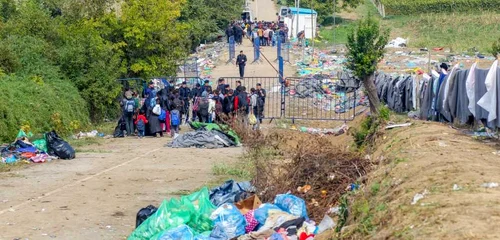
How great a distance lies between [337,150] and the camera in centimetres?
1386

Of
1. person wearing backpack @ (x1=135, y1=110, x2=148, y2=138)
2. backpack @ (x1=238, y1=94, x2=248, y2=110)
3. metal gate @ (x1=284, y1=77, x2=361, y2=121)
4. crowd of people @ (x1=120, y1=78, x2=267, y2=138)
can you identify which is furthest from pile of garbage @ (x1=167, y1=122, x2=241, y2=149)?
metal gate @ (x1=284, y1=77, x2=361, y2=121)

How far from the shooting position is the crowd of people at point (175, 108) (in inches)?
973

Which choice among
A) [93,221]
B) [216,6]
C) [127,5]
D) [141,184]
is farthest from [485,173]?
[216,6]

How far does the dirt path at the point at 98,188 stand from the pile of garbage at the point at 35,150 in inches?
16.3

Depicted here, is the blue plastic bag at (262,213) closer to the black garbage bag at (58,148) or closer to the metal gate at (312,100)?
the black garbage bag at (58,148)

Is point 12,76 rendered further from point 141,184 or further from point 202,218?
point 202,218

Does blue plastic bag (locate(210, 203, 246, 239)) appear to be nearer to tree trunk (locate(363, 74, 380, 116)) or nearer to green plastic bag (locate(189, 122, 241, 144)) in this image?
green plastic bag (locate(189, 122, 241, 144))

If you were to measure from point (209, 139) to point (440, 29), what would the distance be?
1659 inches

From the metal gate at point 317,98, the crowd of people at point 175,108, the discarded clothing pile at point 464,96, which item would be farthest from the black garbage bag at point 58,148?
the metal gate at point 317,98

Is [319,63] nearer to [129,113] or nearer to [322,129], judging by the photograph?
[322,129]

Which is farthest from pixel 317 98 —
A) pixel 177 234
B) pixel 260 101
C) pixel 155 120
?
pixel 177 234

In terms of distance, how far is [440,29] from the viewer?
60.9 m

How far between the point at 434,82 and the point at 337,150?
641 centimetres

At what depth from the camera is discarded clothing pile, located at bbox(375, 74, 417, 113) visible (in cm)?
2416
